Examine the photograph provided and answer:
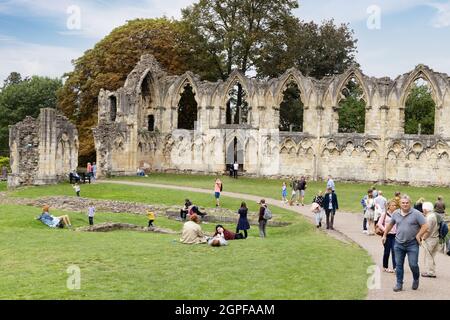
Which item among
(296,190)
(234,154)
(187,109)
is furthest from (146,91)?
(296,190)

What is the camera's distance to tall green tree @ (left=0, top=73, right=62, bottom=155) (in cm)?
8738

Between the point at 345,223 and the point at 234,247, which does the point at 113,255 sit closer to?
the point at 234,247

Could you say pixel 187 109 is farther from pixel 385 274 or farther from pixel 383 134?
pixel 385 274

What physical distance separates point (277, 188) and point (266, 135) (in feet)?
31.2

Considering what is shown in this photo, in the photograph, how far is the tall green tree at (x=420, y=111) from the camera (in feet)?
223

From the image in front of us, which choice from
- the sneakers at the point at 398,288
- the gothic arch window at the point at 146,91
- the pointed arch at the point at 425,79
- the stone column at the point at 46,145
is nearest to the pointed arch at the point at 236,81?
the gothic arch window at the point at 146,91

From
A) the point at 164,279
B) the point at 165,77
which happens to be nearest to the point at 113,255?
the point at 164,279

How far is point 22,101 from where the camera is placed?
90.2 m

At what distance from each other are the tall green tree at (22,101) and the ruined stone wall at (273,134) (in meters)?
40.4

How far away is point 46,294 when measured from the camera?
12.4 m

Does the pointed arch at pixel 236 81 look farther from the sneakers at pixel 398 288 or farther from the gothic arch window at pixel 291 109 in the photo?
the sneakers at pixel 398 288

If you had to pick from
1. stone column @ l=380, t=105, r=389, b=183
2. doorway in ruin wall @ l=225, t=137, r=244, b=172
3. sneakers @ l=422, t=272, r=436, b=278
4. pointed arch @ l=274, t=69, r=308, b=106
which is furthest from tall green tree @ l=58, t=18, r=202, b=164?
sneakers @ l=422, t=272, r=436, b=278

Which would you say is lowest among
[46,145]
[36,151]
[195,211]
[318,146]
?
[195,211]

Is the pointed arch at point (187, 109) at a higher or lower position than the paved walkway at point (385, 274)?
higher
